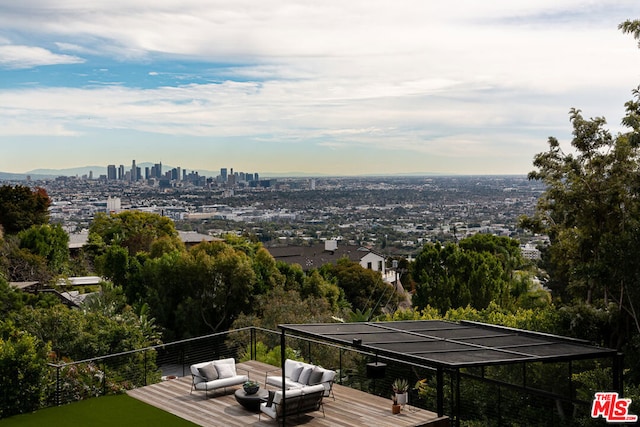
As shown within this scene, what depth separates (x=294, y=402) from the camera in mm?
11992

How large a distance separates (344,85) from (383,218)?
1704 inches

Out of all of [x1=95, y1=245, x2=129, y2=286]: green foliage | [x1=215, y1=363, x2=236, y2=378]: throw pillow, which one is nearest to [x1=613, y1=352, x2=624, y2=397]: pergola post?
[x1=215, y1=363, x2=236, y2=378]: throw pillow

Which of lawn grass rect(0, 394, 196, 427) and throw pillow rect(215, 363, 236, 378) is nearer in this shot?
lawn grass rect(0, 394, 196, 427)

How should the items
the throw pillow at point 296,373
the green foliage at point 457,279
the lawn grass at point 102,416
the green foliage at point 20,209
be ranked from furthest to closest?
the green foliage at point 20,209
the green foliage at point 457,279
the throw pillow at point 296,373
the lawn grass at point 102,416

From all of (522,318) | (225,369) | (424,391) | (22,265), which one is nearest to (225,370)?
(225,369)

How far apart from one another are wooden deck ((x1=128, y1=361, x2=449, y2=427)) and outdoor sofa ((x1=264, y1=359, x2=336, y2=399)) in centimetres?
37

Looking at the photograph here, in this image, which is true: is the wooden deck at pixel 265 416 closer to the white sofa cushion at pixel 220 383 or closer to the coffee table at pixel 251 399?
the coffee table at pixel 251 399

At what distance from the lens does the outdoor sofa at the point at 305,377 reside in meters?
13.4

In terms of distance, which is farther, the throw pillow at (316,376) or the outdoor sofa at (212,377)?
the outdoor sofa at (212,377)

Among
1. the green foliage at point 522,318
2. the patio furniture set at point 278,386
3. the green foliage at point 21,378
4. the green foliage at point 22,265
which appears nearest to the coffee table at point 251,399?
the patio furniture set at point 278,386

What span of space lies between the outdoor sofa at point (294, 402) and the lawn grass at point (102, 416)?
5.04 ft

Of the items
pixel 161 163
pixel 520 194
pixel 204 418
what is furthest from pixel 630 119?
pixel 161 163

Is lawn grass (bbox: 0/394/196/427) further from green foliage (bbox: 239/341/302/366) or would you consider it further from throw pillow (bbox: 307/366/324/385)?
green foliage (bbox: 239/341/302/366)

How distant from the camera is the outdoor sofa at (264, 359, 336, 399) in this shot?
1344cm
